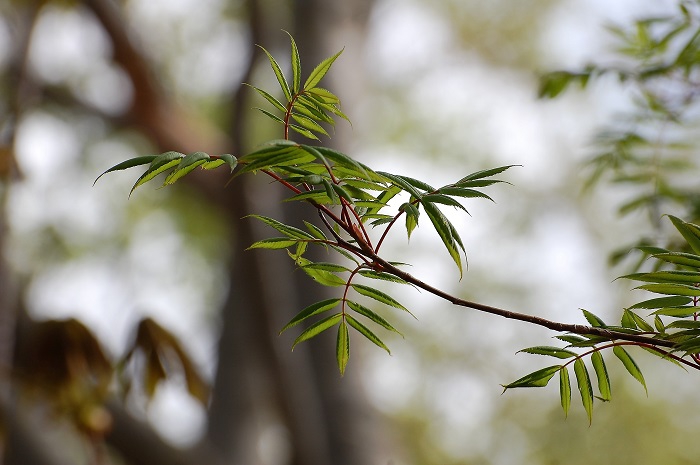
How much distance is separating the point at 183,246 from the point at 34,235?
A: 65 cm

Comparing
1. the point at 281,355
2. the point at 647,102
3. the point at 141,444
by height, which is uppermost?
the point at 647,102

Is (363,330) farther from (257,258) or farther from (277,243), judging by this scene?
(257,258)

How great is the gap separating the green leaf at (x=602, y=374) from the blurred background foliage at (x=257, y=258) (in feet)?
2.33

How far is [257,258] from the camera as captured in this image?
155 centimetres

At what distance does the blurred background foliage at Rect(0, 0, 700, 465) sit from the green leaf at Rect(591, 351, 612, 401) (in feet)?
2.33

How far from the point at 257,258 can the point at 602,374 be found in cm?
121

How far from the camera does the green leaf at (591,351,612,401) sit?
37cm

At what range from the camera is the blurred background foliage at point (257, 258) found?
5.16 ft

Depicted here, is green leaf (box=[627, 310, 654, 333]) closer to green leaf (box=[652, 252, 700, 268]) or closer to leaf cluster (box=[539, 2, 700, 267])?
green leaf (box=[652, 252, 700, 268])

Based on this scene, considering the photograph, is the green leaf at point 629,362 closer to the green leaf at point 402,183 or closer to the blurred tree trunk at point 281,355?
the green leaf at point 402,183

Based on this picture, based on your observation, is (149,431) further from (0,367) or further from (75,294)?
(75,294)

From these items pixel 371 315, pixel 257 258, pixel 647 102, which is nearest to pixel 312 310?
pixel 371 315

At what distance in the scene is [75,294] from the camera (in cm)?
321

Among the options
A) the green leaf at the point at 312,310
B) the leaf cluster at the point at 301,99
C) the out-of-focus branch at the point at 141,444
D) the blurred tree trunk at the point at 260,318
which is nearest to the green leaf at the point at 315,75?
the leaf cluster at the point at 301,99
